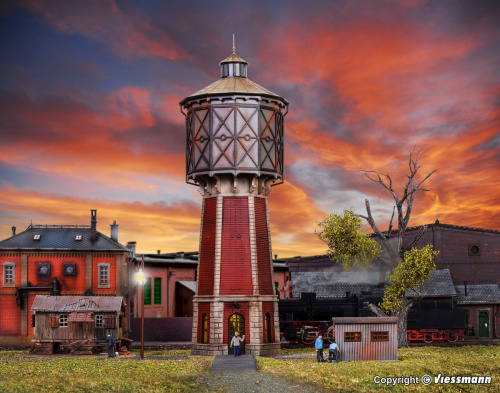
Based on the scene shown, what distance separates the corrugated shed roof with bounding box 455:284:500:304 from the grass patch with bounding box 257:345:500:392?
1853 cm

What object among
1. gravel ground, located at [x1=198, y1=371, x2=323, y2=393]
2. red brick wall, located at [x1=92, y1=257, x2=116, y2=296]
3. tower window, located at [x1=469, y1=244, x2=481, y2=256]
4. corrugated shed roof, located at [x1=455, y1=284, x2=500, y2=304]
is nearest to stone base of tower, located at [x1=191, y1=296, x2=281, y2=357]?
gravel ground, located at [x1=198, y1=371, x2=323, y2=393]

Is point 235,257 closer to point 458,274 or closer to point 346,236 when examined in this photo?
point 346,236

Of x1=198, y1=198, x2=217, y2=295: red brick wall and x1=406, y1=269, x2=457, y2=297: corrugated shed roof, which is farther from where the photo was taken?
x1=406, y1=269, x2=457, y2=297: corrugated shed roof

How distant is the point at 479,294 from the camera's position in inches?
2591

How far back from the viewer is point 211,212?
50.3m

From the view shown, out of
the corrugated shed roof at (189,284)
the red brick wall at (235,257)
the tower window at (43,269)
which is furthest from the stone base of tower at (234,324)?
the corrugated shed roof at (189,284)

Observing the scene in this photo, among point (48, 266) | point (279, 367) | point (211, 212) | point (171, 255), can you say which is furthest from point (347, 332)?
point (171, 255)

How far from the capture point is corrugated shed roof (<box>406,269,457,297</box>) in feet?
207

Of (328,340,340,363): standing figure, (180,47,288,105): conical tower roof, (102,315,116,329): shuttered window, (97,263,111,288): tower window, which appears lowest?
(328,340,340,363): standing figure

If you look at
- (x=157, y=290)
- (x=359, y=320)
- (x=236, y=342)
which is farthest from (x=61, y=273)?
(x=359, y=320)

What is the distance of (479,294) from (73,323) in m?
34.9

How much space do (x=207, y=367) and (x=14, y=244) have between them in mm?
26879

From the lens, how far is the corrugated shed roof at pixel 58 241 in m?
61.4

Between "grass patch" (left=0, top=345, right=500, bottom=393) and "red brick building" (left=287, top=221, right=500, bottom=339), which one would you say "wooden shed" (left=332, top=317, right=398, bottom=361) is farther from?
"red brick building" (left=287, top=221, right=500, bottom=339)
